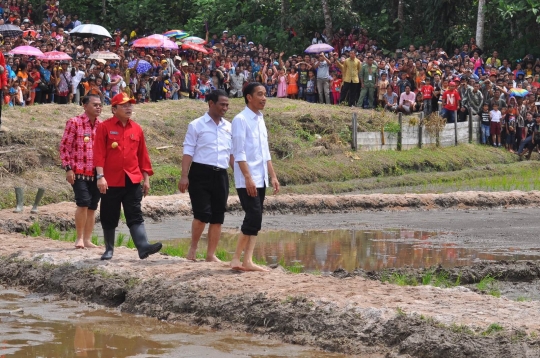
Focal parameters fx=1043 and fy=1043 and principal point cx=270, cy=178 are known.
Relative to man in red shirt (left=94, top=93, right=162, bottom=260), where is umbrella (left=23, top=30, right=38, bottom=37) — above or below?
above

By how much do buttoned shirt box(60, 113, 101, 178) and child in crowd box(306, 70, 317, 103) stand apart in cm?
1856

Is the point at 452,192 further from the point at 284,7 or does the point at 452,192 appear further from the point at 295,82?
the point at 284,7

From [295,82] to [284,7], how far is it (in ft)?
28.1

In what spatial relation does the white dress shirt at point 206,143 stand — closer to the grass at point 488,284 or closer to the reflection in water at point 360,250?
the reflection in water at point 360,250

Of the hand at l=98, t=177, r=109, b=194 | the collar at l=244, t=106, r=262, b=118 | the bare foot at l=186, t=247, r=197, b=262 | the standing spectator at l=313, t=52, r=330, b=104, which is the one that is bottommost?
the bare foot at l=186, t=247, r=197, b=262

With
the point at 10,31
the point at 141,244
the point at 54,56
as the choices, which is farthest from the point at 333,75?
the point at 141,244

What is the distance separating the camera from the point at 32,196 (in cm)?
1870

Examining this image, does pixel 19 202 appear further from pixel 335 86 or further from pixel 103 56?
pixel 335 86

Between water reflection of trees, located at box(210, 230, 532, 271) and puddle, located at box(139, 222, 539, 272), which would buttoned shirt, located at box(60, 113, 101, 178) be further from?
water reflection of trees, located at box(210, 230, 532, 271)

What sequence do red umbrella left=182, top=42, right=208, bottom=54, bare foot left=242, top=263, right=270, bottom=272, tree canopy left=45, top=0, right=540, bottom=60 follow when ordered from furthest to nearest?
tree canopy left=45, top=0, right=540, bottom=60
red umbrella left=182, top=42, right=208, bottom=54
bare foot left=242, top=263, right=270, bottom=272

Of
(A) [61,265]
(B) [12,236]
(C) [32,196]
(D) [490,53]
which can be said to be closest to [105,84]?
(C) [32,196]

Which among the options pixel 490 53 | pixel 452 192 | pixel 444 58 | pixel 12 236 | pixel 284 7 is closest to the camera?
pixel 12 236

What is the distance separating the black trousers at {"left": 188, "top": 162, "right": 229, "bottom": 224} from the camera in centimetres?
1066

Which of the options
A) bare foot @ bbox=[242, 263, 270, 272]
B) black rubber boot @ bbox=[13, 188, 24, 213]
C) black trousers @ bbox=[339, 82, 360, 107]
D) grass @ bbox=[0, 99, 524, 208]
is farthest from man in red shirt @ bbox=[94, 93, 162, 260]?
black trousers @ bbox=[339, 82, 360, 107]
